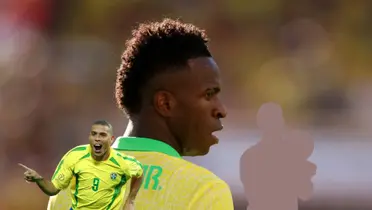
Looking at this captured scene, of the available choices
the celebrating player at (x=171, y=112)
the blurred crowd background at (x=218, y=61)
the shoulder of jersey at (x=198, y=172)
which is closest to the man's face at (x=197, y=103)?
the celebrating player at (x=171, y=112)

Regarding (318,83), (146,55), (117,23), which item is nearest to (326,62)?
(318,83)

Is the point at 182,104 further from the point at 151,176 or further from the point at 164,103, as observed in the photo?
the point at 151,176

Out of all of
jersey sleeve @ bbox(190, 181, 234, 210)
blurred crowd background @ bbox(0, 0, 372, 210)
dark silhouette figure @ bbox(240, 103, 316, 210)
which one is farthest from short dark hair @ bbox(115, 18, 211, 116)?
blurred crowd background @ bbox(0, 0, 372, 210)

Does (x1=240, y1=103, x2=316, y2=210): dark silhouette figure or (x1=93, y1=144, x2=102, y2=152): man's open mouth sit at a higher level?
(x1=240, y1=103, x2=316, y2=210): dark silhouette figure

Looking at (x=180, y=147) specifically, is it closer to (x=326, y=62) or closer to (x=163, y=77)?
(x=163, y=77)

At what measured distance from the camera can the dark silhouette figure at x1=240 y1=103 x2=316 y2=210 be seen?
2697 mm

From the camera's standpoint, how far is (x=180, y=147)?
5.51ft

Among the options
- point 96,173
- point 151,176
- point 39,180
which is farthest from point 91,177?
point 151,176

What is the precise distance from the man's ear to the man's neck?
0.03 meters

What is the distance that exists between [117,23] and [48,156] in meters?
1.43

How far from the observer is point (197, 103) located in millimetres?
1636

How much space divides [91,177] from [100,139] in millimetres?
73

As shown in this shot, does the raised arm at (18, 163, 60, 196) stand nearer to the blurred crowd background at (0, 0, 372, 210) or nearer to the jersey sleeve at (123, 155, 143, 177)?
the jersey sleeve at (123, 155, 143, 177)

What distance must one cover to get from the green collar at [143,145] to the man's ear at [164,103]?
6cm
